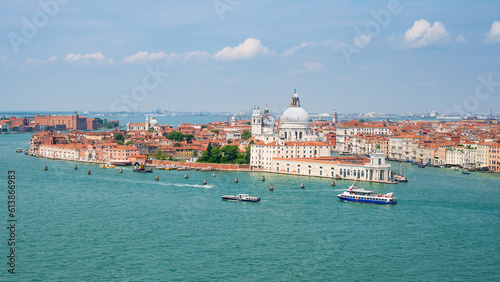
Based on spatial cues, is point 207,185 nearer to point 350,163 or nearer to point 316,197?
point 316,197

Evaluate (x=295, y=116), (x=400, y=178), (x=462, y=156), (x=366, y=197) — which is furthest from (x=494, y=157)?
(x=366, y=197)

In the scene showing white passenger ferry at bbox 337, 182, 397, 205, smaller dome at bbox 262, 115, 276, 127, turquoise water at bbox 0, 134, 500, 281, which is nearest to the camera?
turquoise water at bbox 0, 134, 500, 281

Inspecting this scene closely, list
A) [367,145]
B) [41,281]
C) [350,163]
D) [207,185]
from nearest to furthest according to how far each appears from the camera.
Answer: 1. [41,281]
2. [207,185]
3. [350,163]
4. [367,145]

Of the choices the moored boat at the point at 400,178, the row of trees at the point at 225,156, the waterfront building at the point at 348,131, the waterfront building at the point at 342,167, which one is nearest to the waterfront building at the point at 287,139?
the row of trees at the point at 225,156

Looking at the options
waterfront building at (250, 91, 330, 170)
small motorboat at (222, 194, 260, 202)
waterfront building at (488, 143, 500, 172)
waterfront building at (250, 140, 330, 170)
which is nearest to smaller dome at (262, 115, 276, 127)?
waterfront building at (250, 91, 330, 170)

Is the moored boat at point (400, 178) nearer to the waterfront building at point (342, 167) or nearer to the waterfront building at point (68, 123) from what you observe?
the waterfront building at point (342, 167)

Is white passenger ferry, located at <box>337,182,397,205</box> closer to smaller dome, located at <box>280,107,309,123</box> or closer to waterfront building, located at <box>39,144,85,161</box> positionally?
smaller dome, located at <box>280,107,309,123</box>

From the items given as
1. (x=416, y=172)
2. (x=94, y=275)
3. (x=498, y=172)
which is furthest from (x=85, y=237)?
(x=498, y=172)
